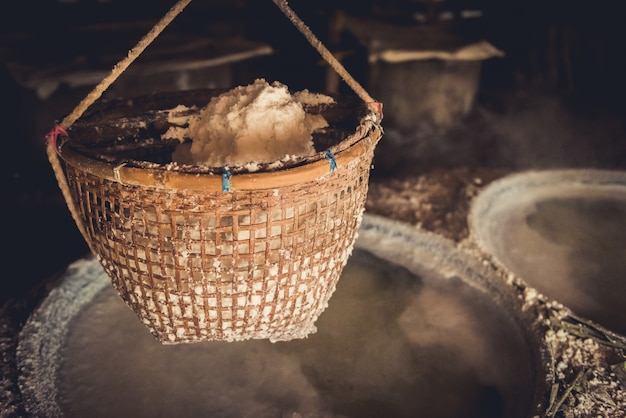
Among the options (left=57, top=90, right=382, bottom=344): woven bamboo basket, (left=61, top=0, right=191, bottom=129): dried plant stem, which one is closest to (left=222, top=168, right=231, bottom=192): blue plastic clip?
(left=57, top=90, right=382, bottom=344): woven bamboo basket

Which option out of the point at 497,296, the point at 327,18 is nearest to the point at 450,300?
the point at 497,296

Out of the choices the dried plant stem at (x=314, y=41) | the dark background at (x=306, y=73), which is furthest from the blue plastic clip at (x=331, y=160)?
the dark background at (x=306, y=73)

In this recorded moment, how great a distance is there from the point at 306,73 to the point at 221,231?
208 inches

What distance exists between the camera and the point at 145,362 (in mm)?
2215

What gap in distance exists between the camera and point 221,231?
1.52 m

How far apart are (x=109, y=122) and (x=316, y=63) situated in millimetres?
4688

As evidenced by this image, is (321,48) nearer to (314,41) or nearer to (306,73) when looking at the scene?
(314,41)

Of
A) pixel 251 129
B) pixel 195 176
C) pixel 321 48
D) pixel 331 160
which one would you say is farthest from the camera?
pixel 321 48

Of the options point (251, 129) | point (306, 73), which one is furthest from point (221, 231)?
point (306, 73)

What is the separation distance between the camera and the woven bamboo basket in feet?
4.78

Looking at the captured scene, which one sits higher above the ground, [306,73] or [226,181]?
[226,181]

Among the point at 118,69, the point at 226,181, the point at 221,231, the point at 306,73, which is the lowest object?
the point at 306,73

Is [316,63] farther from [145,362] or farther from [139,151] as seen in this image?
[145,362]

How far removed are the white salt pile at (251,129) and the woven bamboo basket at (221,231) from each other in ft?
0.62
